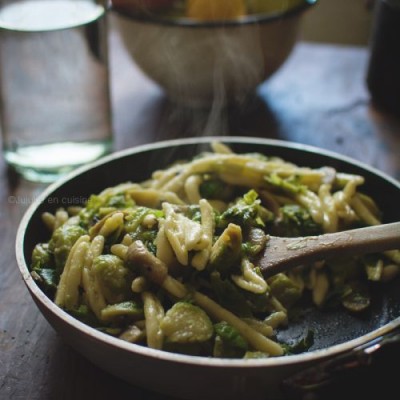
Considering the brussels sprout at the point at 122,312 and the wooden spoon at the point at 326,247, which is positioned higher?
the wooden spoon at the point at 326,247

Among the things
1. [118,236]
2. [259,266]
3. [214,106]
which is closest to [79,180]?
[118,236]

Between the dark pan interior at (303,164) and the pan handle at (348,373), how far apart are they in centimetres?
29

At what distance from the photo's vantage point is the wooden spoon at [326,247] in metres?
1.28

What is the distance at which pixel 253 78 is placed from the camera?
2287 mm

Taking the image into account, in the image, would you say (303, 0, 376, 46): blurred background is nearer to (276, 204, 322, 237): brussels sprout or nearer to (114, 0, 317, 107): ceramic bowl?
(114, 0, 317, 107): ceramic bowl

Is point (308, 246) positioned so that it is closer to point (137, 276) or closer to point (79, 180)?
point (137, 276)

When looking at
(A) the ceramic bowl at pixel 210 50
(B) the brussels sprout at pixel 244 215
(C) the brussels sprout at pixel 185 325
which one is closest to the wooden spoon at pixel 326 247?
(B) the brussels sprout at pixel 244 215

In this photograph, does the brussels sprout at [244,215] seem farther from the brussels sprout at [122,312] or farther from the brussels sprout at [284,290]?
the brussels sprout at [122,312]

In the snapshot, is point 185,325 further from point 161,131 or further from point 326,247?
point 161,131

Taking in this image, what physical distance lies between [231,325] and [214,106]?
4.26ft

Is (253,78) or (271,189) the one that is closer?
(271,189)

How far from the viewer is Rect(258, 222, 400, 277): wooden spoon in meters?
1.28

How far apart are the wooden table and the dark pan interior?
173 millimetres

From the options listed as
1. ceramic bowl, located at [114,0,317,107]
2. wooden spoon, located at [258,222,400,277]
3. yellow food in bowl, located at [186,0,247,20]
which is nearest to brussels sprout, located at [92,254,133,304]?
wooden spoon, located at [258,222,400,277]
